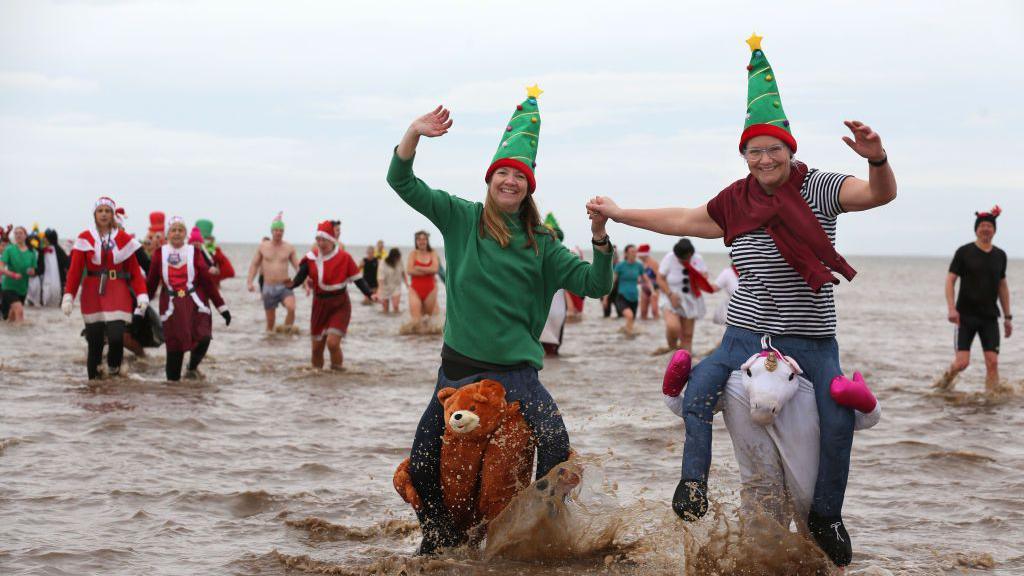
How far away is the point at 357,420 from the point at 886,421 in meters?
4.75

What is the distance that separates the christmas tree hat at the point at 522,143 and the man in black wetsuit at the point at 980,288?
7.28m

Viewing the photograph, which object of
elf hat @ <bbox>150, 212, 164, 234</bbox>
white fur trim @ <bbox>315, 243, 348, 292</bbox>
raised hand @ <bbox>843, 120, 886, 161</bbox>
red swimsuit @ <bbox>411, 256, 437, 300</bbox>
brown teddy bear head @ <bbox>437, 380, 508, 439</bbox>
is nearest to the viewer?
raised hand @ <bbox>843, 120, 886, 161</bbox>

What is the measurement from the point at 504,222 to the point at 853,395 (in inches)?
67.4

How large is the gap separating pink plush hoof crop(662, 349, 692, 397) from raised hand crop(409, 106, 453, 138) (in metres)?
1.40

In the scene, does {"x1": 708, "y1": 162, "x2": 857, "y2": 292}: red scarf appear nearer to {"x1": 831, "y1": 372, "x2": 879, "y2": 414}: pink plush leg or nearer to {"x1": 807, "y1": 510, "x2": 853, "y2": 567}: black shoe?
{"x1": 831, "y1": 372, "x2": 879, "y2": 414}: pink plush leg

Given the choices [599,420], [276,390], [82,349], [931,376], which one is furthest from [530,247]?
[82,349]

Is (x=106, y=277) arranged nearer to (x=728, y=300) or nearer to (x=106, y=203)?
(x=106, y=203)

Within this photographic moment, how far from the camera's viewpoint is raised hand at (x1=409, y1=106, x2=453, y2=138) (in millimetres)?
4867

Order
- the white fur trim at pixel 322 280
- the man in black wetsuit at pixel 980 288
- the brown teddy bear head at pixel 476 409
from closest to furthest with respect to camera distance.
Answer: the brown teddy bear head at pixel 476 409
the man in black wetsuit at pixel 980 288
the white fur trim at pixel 322 280

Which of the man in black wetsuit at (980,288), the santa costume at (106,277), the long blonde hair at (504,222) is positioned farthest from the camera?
the man in black wetsuit at (980,288)

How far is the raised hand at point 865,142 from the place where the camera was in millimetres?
3975

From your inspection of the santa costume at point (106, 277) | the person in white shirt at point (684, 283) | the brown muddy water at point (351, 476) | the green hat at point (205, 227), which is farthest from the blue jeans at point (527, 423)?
the green hat at point (205, 227)

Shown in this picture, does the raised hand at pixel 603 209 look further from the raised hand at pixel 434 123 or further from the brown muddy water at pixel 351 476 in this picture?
the brown muddy water at pixel 351 476

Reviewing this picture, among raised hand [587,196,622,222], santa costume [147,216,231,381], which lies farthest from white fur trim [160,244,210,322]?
raised hand [587,196,622,222]
